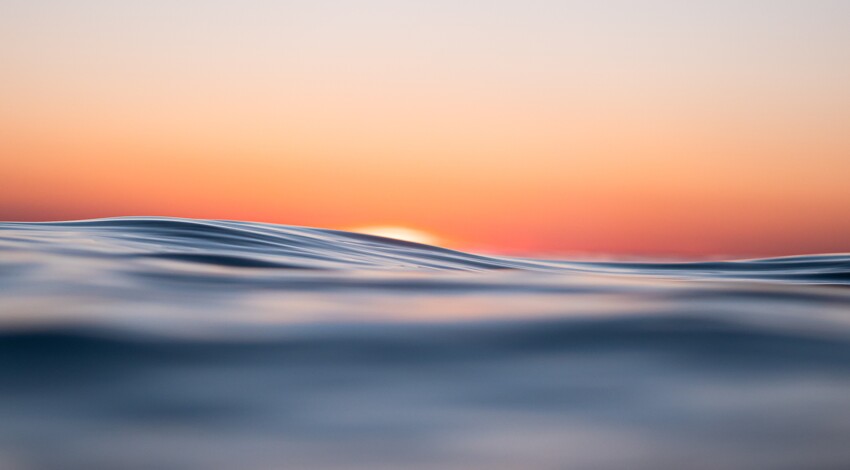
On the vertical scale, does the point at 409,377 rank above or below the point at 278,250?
below

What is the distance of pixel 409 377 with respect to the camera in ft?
5.50

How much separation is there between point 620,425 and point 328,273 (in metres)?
2.72

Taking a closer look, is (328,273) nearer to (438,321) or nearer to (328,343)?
(438,321)

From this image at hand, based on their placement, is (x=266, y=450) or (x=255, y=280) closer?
(x=266, y=450)

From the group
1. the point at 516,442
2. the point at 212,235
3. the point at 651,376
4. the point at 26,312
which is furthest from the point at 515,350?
the point at 212,235

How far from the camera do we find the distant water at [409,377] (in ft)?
3.98

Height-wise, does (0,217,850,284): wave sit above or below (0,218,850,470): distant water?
above

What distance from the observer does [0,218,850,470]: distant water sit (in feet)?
3.98

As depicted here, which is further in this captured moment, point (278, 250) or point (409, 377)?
point (278, 250)

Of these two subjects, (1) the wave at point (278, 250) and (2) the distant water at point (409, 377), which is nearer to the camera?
(2) the distant water at point (409, 377)

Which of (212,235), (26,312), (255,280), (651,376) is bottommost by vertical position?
(651,376)

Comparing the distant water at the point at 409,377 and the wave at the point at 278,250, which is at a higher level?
the wave at the point at 278,250

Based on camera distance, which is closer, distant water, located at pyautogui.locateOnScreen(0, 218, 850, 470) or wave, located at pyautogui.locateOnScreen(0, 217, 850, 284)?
distant water, located at pyautogui.locateOnScreen(0, 218, 850, 470)

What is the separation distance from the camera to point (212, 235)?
19.6 feet
